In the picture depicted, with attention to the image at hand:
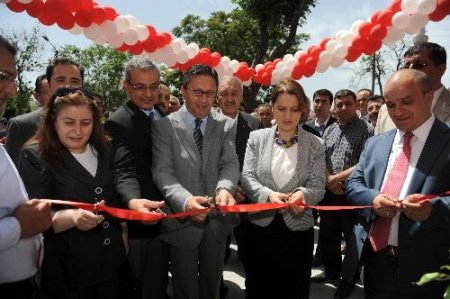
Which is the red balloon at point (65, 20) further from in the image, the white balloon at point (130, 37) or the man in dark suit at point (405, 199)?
the man in dark suit at point (405, 199)

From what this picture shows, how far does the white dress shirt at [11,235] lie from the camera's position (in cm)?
176

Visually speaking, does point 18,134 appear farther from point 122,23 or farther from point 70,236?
point 122,23

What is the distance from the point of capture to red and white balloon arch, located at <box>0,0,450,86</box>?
4.97 metres

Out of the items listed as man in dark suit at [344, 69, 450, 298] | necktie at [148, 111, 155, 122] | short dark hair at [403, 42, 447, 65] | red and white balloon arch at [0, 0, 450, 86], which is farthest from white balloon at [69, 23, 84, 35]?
man in dark suit at [344, 69, 450, 298]

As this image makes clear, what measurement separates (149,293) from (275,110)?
A: 1734 mm

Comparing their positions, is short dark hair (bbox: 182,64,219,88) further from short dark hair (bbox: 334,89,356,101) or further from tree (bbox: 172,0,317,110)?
tree (bbox: 172,0,317,110)

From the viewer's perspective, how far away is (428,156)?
2336mm

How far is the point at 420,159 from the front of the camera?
2.36 metres

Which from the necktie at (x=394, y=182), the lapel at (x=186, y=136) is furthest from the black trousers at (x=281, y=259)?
the lapel at (x=186, y=136)

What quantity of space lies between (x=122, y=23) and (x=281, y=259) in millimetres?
4113

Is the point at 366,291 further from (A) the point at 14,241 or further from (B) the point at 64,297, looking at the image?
(A) the point at 14,241

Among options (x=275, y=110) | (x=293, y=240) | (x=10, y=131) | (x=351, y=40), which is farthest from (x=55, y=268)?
(x=351, y=40)

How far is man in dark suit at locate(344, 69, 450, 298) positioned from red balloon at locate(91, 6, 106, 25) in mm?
4089

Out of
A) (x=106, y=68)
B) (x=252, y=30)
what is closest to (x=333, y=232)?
(x=252, y=30)
